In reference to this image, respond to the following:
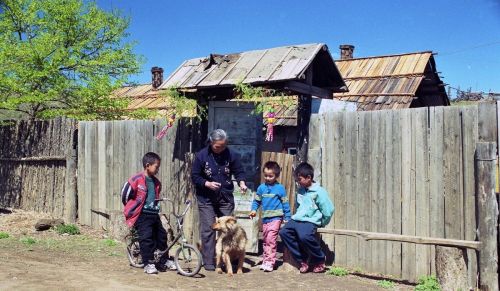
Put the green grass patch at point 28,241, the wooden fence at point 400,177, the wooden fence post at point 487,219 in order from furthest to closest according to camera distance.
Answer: the green grass patch at point 28,241, the wooden fence at point 400,177, the wooden fence post at point 487,219

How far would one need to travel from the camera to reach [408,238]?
6422 millimetres

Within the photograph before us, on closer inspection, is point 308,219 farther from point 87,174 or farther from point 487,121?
point 87,174

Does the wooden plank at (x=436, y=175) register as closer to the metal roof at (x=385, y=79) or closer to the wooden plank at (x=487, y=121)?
the wooden plank at (x=487, y=121)

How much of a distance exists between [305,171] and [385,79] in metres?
10.4

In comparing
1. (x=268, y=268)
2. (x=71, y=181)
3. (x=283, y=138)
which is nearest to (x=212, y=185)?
(x=268, y=268)

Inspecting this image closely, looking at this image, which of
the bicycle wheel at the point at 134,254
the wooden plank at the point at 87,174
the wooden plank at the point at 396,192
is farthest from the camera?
the wooden plank at the point at 87,174

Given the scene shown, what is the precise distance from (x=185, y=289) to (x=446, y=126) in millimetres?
3529

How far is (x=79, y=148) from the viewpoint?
1123 centimetres

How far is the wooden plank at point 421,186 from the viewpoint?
6609 mm

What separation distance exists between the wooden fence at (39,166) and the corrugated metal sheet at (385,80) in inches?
321

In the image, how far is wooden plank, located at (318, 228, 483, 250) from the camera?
601cm

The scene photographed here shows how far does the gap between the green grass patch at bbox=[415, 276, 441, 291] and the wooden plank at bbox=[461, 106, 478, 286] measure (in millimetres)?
378

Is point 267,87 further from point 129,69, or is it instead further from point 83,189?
point 129,69

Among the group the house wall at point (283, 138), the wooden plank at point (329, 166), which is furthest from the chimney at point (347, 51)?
the wooden plank at point (329, 166)
